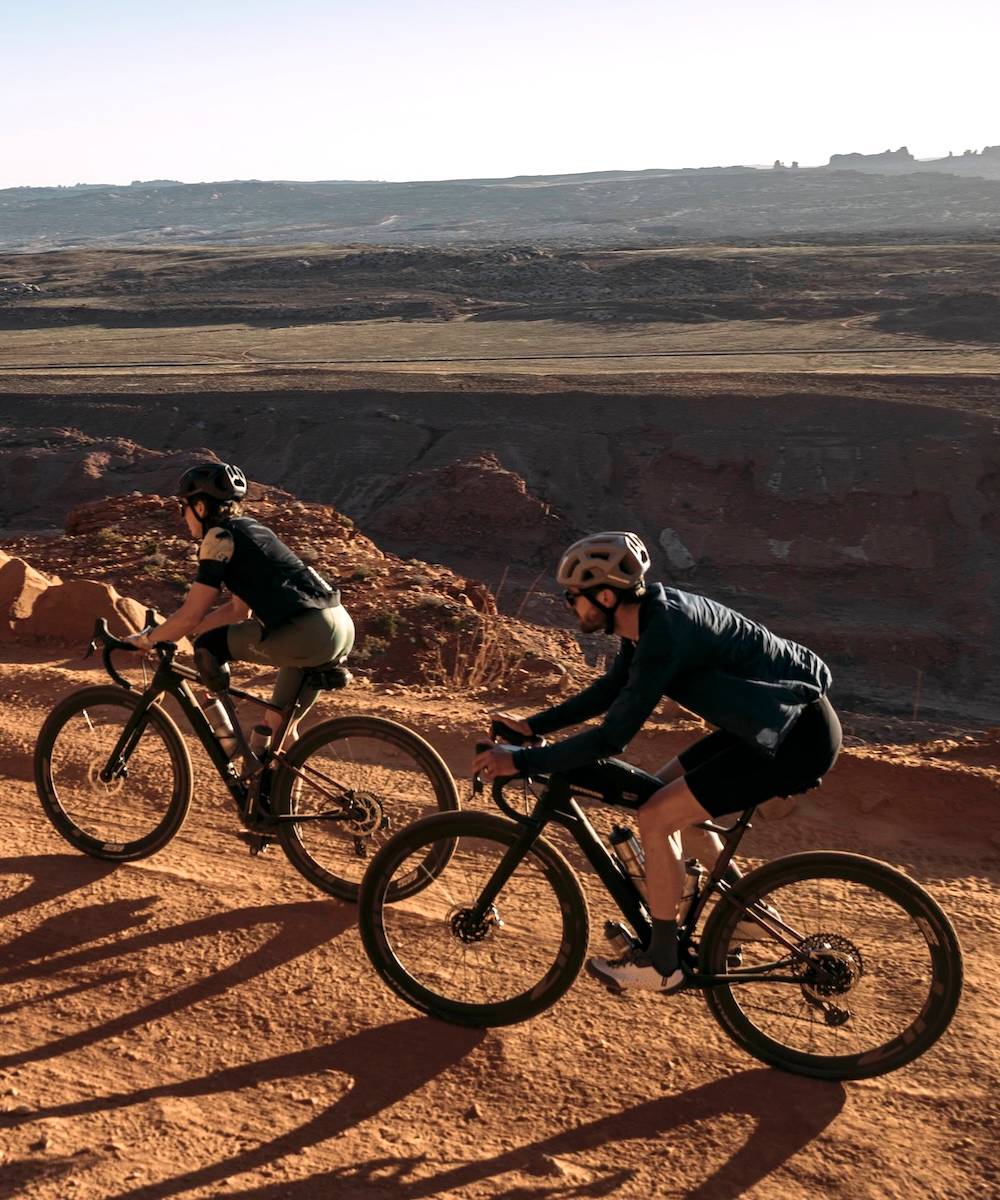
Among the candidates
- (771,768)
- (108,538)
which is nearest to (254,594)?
(771,768)

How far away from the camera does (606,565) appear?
4.16 metres

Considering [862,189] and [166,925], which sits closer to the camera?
[166,925]

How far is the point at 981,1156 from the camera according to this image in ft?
13.4

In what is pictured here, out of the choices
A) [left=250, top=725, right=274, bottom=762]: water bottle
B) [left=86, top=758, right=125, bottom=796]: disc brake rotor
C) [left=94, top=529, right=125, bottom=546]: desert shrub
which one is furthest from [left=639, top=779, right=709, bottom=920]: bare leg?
[left=94, top=529, right=125, bottom=546]: desert shrub

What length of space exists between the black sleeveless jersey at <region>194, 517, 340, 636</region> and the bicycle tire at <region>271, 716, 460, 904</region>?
56cm

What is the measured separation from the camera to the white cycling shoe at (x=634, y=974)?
175 inches

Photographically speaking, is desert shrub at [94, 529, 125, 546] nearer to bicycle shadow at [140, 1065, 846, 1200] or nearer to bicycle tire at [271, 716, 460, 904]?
bicycle tire at [271, 716, 460, 904]

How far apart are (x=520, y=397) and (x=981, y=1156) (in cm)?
3258

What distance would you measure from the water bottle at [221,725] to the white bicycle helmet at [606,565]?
7.46ft

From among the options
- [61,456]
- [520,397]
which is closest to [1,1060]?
[61,456]

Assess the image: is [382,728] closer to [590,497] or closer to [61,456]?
[590,497]

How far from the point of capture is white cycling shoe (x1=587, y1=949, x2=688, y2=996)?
4.45 metres

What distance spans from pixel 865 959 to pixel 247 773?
2.88 meters

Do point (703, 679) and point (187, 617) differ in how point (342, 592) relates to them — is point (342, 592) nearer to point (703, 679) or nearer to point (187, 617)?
point (187, 617)
